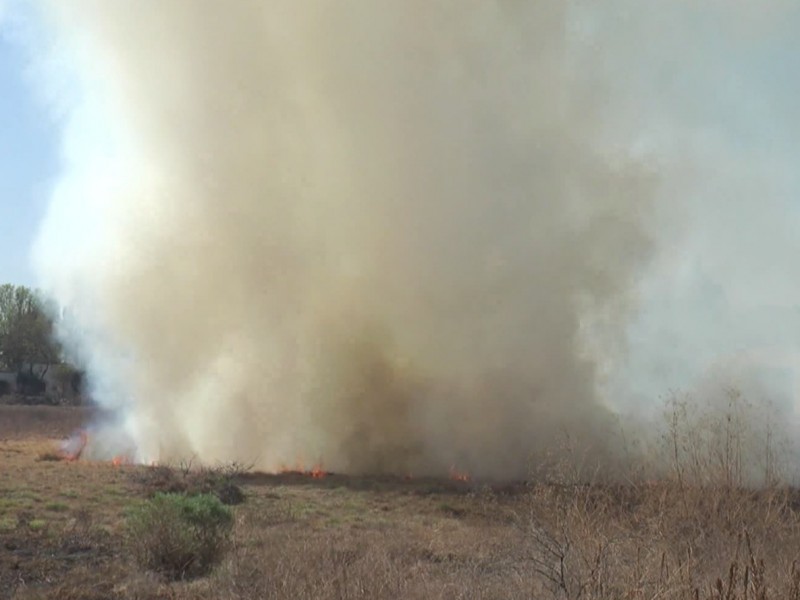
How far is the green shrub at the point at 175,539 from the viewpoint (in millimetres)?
8859

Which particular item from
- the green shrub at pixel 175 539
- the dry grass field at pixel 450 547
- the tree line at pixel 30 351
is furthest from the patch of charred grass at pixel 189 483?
the tree line at pixel 30 351

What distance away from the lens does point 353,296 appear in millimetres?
26109

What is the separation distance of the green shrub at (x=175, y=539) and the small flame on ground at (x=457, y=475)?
534 inches

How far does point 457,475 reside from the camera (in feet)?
75.3

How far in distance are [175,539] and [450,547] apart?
424 centimetres

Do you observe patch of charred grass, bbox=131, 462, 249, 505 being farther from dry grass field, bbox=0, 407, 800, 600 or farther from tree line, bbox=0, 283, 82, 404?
tree line, bbox=0, 283, 82, 404

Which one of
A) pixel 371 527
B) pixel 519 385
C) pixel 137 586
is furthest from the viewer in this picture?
pixel 519 385

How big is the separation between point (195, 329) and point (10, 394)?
2973cm

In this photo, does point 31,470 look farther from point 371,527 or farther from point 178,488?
point 371,527

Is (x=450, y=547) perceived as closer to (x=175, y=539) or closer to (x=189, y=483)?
(x=175, y=539)

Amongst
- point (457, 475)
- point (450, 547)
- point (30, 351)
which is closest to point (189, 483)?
point (450, 547)

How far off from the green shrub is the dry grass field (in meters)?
0.25

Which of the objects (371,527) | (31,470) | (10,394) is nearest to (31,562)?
(371,527)

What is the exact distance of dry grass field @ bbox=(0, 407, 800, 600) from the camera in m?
6.23
